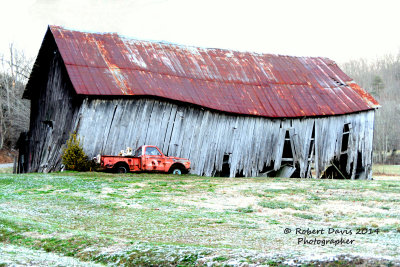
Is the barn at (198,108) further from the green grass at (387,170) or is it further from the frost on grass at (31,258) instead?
the green grass at (387,170)

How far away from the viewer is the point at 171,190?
1700 cm

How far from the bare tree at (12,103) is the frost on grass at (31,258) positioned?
50.3 m

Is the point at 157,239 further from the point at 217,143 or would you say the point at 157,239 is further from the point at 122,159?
the point at 217,143

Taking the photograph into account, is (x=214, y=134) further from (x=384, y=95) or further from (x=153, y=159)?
(x=384, y=95)

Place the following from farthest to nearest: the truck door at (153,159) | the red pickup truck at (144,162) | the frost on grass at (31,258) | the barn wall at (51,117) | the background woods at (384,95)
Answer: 1. the background woods at (384,95)
2. the barn wall at (51,117)
3. the truck door at (153,159)
4. the red pickup truck at (144,162)
5. the frost on grass at (31,258)

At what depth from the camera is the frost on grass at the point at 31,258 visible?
6.92 meters

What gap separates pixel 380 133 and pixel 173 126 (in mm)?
58023

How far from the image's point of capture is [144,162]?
22438 millimetres

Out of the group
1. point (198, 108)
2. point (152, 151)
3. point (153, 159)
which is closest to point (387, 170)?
point (198, 108)

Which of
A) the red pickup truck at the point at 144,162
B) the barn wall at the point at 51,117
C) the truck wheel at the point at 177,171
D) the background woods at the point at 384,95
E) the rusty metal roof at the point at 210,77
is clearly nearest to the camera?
the red pickup truck at the point at 144,162

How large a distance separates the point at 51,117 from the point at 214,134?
8667 millimetres

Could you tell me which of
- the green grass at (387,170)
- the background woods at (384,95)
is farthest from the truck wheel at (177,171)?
the background woods at (384,95)

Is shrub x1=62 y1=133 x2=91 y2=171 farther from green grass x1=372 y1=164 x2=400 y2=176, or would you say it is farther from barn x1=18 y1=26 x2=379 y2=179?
green grass x1=372 y1=164 x2=400 y2=176

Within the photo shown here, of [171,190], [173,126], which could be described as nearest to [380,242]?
[171,190]
